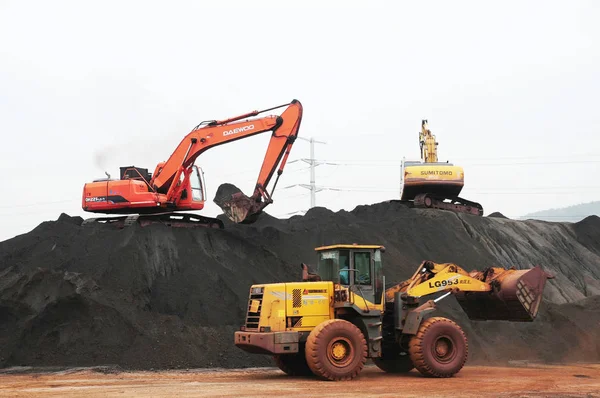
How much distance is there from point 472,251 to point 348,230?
5.74 meters

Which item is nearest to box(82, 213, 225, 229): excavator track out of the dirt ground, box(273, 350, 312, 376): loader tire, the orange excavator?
the orange excavator

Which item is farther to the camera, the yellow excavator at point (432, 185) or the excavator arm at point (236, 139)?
the yellow excavator at point (432, 185)

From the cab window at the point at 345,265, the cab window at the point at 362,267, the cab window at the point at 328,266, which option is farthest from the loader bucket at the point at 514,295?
the cab window at the point at 328,266

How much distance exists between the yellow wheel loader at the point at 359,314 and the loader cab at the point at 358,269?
0.02 m

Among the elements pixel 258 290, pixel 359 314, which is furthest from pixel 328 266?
pixel 258 290

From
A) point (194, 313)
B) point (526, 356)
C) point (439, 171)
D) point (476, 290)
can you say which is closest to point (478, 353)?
point (526, 356)

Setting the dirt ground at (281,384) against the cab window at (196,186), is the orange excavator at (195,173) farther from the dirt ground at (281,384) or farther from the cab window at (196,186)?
the dirt ground at (281,384)

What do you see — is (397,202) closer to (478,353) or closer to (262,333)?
(478,353)

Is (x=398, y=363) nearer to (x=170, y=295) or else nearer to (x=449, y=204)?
(x=170, y=295)

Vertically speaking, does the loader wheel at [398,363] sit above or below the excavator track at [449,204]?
below

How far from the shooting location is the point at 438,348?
16.0m

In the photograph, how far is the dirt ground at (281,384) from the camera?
13273 millimetres

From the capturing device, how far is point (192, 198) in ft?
86.2

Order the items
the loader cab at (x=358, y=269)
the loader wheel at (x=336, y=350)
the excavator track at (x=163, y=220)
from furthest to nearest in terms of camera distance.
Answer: the excavator track at (x=163, y=220) → the loader cab at (x=358, y=269) → the loader wheel at (x=336, y=350)
